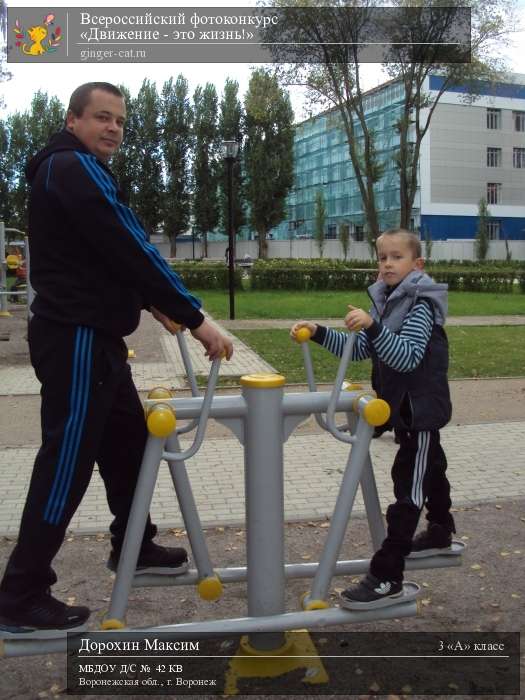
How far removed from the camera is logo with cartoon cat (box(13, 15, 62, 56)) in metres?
15.5

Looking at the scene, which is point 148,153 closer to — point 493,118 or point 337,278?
point 493,118

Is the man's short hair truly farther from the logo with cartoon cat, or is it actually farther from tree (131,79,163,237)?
tree (131,79,163,237)

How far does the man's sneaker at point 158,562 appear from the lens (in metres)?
2.87

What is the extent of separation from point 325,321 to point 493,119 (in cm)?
4841

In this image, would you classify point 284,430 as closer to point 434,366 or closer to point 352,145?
point 434,366

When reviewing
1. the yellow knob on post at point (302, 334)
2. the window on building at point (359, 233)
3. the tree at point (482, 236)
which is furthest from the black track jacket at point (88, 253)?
the window on building at point (359, 233)

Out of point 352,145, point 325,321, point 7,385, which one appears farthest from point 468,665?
point 352,145

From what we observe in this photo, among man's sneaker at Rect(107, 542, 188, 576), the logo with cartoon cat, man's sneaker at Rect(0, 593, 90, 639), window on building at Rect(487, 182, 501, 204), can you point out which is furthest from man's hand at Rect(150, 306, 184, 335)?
window on building at Rect(487, 182, 501, 204)

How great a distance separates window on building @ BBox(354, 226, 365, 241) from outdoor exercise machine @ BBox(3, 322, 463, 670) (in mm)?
60685

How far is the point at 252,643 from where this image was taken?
2.56m

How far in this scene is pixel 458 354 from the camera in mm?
10828

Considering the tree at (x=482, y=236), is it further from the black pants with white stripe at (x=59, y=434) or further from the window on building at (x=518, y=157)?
the black pants with white stripe at (x=59, y=434)

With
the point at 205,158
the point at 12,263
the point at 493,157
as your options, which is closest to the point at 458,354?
the point at 12,263

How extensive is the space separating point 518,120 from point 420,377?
6209cm
